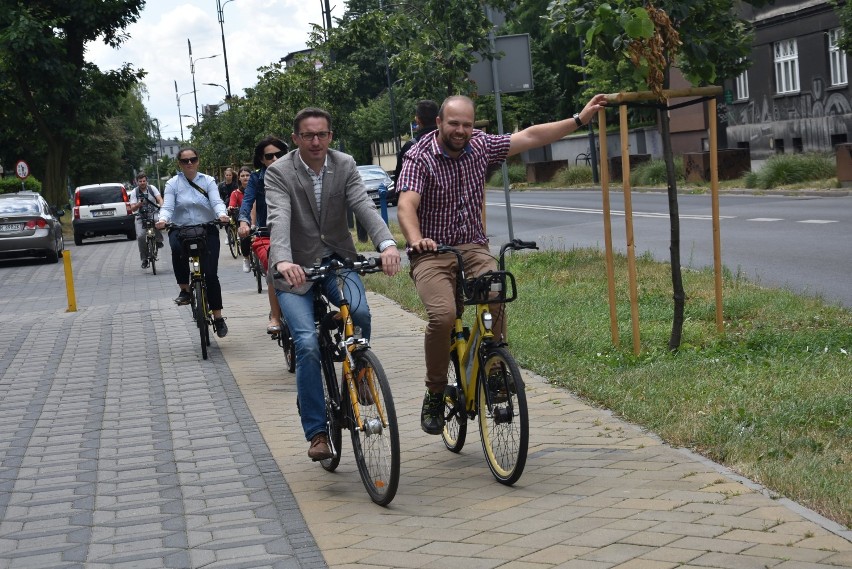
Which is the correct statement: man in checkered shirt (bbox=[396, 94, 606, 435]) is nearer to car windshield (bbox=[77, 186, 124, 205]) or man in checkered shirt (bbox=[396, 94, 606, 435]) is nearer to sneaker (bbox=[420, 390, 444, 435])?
sneaker (bbox=[420, 390, 444, 435])

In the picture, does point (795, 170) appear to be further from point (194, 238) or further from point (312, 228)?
point (312, 228)

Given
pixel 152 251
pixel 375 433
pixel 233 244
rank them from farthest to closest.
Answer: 1. pixel 233 244
2. pixel 152 251
3. pixel 375 433

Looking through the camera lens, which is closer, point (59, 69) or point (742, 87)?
point (59, 69)

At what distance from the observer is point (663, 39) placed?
8.84m

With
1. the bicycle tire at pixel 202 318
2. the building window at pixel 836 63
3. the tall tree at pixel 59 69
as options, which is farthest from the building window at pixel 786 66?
the bicycle tire at pixel 202 318

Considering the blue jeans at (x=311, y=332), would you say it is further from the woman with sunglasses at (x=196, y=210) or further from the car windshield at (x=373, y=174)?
the car windshield at (x=373, y=174)

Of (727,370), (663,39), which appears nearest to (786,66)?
(663,39)

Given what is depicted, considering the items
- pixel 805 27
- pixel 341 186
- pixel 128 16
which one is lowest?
pixel 341 186

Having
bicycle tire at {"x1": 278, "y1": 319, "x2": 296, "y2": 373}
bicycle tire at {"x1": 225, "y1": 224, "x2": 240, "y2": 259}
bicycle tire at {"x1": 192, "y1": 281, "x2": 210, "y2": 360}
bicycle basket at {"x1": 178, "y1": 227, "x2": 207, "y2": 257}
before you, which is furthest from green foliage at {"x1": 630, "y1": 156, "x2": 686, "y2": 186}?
bicycle tire at {"x1": 278, "y1": 319, "x2": 296, "y2": 373}

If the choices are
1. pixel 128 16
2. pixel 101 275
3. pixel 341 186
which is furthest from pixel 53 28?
pixel 341 186

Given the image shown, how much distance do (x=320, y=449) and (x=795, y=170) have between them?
28.6 metres

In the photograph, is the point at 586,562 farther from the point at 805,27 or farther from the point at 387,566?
the point at 805,27

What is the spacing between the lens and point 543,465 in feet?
20.6

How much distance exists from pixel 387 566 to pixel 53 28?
4398 centimetres
